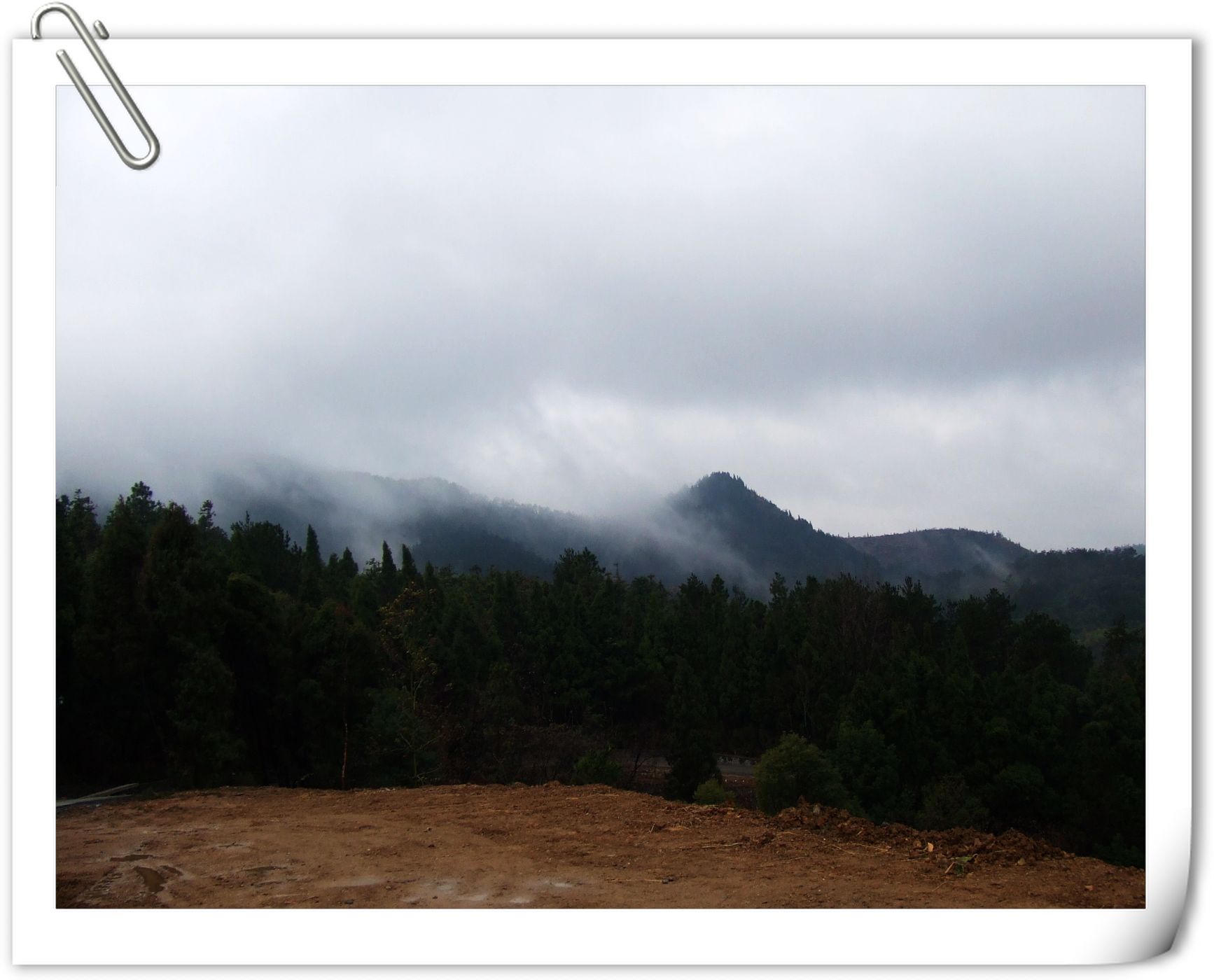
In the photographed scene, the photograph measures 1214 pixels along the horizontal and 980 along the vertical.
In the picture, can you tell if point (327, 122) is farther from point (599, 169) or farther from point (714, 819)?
point (714, 819)

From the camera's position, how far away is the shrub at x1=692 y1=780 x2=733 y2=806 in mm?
4230

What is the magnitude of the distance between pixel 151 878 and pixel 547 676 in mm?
2316

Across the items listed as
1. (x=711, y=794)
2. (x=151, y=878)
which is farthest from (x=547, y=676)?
(x=151, y=878)

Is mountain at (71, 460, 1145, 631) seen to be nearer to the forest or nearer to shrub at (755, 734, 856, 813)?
the forest

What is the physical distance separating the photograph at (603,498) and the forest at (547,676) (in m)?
0.02

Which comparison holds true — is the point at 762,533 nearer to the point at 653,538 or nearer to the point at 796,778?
the point at 653,538

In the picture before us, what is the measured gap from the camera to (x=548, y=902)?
9.40 feet
